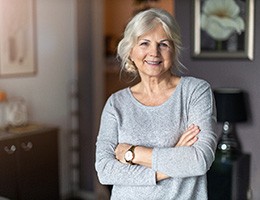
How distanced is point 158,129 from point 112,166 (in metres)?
0.21

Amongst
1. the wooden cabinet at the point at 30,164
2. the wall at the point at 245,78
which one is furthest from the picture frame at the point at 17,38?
the wall at the point at 245,78

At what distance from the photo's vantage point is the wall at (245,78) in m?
2.91

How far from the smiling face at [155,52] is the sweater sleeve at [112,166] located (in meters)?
0.20

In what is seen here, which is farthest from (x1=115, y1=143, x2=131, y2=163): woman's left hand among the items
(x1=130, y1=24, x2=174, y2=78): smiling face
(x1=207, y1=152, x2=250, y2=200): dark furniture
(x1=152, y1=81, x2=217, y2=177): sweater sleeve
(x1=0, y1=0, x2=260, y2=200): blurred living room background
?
(x1=0, y1=0, x2=260, y2=200): blurred living room background

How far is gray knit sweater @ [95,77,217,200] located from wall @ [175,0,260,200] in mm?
1556

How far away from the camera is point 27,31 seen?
10.8 feet

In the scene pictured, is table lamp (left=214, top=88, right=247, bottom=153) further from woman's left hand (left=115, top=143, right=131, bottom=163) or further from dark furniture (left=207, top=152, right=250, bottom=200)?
woman's left hand (left=115, top=143, right=131, bottom=163)

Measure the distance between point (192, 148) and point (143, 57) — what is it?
359 mm

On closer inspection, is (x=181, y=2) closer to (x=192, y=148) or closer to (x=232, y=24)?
(x=232, y=24)

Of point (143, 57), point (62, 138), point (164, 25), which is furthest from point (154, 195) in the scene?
point (62, 138)

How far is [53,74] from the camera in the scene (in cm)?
360

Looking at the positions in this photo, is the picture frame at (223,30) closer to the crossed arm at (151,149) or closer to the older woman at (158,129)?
the older woman at (158,129)

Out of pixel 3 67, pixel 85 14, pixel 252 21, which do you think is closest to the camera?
pixel 252 21

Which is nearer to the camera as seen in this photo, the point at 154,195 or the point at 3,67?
the point at 154,195
